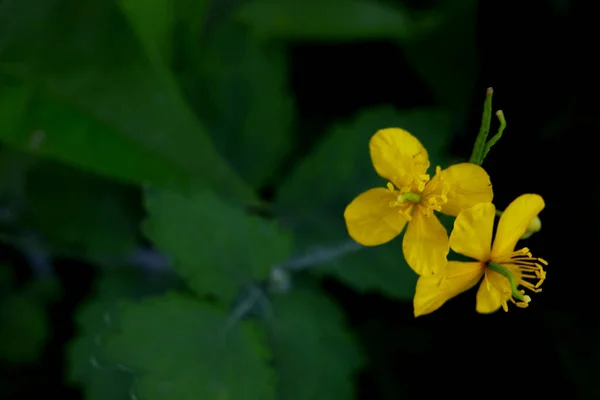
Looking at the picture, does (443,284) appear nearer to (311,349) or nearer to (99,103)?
(311,349)

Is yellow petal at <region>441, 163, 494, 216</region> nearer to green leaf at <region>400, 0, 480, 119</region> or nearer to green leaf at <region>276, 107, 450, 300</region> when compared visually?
green leaf at <region>276, 107, 450, 300</region>

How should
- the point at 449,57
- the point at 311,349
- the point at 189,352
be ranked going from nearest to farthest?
1. the point at 189,352
2. the point at 311,349
3. the point at 449,57

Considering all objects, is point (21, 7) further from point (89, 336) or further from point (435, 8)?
point (435, 8)

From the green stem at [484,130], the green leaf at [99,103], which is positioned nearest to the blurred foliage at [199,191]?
the green leaf at [99,103]

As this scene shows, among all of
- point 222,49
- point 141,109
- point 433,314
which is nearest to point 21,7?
point 141,109

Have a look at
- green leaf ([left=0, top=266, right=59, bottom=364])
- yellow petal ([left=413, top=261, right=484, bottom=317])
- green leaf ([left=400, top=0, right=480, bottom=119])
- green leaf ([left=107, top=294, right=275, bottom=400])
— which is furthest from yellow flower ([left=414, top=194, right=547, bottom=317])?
green leaf ([left=0, top=266, right=59, bottom=364])

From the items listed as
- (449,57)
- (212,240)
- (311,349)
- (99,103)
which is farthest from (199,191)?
(449,57)
